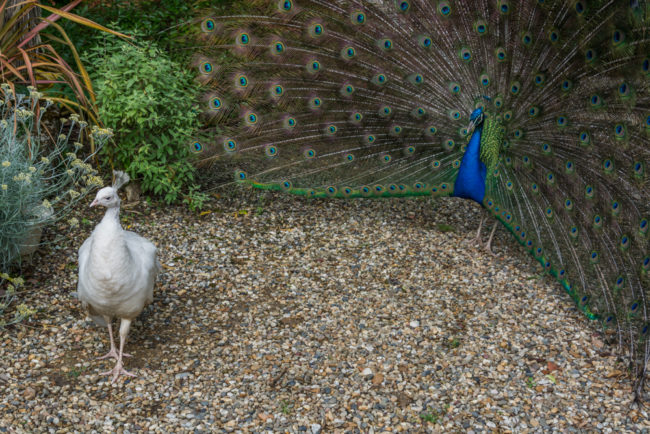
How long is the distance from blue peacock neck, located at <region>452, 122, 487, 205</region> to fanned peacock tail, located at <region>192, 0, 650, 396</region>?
0.04 feet

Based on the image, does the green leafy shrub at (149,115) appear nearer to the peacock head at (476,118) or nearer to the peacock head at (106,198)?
the peacock head at (106,198)

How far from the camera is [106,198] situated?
3.40 m

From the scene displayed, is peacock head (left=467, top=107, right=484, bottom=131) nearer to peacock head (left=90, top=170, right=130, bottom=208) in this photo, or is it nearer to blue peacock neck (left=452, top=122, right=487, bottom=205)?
blue peacock neck (left=452, top=122, right=487, bottom=205)

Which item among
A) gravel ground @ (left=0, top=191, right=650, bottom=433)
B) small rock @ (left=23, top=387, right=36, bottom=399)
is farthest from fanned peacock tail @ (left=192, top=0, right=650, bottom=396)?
small rock @ (left=23, top=387, right=36, bottom=399)

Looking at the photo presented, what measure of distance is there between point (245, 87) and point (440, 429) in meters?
3.29

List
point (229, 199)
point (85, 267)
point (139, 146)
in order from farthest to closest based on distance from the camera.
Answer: point (229, 199)
point (139, 146)
point (85, 267)

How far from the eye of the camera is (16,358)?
12.5 feet

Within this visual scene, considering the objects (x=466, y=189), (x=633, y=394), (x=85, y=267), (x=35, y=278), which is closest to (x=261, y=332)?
(x=85, y=267)

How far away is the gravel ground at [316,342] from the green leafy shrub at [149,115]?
0.42 metres

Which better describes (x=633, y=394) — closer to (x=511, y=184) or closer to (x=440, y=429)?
(x=440, y=429)

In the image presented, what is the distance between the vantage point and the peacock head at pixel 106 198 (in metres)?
3.38

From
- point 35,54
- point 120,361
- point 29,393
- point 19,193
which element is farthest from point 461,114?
point 29,393

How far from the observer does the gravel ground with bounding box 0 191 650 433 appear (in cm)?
360

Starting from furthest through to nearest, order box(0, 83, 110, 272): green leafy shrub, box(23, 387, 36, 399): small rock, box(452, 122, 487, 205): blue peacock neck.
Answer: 1. box(452, 122, 487, 205): blue peacock neck
2. box(0, 83, 110, 272): green leafy shrub
3. box(23, 387, 36, 399): small rock
